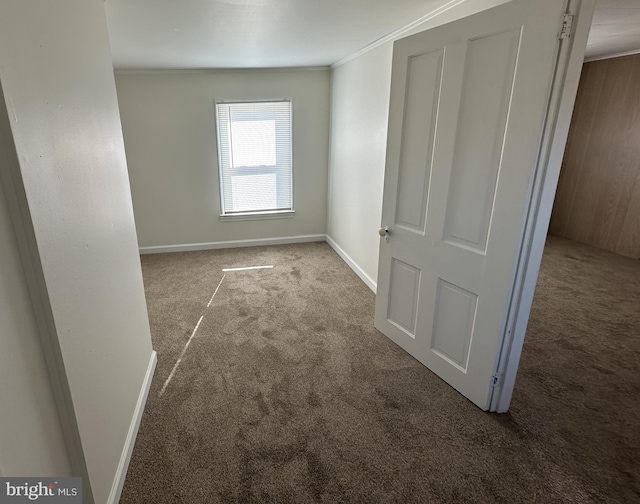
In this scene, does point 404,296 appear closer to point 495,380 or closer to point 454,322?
point 454,322

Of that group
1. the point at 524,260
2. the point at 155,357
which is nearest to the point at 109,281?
the point at 155,357

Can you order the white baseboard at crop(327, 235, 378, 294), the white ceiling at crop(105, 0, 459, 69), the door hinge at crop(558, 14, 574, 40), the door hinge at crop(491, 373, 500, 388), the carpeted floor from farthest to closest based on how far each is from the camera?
the white baseboard at crop(327, 235, 378, 294) < the white ceiling at crop(105, 0, 459, 69) < the door hinge at crop(491, 373, 500, 388) < the carpeted floor < the door hinge at crop(558, 14, 574, 40)

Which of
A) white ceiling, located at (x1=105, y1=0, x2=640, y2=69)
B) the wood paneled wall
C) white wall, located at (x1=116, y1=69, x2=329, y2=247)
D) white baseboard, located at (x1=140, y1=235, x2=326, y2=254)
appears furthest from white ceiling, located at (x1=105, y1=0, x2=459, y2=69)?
the wood paneled wall

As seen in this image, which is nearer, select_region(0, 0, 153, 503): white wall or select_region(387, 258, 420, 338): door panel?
select_region(0, 0, 153, 503): white wall

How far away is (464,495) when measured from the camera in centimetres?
157

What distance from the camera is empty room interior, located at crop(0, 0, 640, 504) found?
3.70ft

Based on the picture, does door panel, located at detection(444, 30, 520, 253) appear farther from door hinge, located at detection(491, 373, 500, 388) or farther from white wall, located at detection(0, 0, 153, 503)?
white wall, located at detection(0, 0, 153, 503)

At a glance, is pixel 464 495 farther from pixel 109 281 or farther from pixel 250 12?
pixel 250 12

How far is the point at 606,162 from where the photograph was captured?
4.73m

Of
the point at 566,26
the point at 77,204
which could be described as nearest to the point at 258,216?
the point at 77,204

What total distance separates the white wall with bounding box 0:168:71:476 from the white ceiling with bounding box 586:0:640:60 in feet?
11.0

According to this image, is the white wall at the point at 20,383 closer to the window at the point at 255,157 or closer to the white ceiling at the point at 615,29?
the white ceiling at the point at 615,29

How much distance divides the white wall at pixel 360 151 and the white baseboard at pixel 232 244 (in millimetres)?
516

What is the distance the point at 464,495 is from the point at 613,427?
41.5 inches
